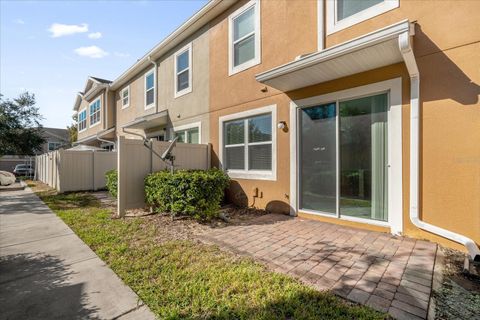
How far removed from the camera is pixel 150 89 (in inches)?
503

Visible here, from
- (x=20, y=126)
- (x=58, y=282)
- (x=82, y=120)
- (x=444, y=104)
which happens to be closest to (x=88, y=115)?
(x=82, y=120)

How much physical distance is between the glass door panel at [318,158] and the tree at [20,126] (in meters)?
21.2

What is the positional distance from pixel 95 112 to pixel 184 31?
1355cm

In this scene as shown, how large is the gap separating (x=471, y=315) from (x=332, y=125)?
3.99m

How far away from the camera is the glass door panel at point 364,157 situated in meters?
4.94

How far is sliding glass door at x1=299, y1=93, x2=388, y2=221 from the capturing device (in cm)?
498

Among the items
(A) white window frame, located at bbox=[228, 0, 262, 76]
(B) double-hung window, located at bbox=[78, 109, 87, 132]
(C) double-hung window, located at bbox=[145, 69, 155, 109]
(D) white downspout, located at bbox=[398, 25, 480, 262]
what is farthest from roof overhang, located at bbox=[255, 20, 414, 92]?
(B) double-hung window, located at bbox=[78, 109, 87, 132]

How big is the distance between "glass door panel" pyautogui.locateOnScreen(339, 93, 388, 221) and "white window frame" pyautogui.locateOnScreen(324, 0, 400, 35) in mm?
1694

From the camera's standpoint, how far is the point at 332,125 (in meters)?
5.63

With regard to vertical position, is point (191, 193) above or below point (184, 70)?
below

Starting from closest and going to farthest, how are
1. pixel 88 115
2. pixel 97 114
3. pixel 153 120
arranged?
pixel 153 120 → pixel 97 114 → pixel 88 115

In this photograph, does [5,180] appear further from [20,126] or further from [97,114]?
[97,114]

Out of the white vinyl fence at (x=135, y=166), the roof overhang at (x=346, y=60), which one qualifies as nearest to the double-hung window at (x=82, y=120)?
the white vinyl fence at (x=135, y=166)

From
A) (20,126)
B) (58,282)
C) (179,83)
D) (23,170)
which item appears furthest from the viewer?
(23,170)
